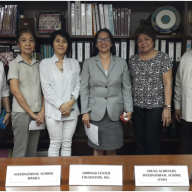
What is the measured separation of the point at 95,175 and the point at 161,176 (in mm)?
264

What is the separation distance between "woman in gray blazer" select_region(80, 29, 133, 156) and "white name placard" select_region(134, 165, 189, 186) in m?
1.09

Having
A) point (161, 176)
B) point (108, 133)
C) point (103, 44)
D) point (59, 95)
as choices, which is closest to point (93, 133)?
point (108, 133)

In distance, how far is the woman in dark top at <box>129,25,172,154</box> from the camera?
194 cm

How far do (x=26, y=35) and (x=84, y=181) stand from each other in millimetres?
1555

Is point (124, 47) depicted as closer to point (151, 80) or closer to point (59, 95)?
point (151, 80)

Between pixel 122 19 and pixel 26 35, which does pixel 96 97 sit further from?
pixel 122 19

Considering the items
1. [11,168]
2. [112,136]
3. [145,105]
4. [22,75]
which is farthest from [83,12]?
[11,168]

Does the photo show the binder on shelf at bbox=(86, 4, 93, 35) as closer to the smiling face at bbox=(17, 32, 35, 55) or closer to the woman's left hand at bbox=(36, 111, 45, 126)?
the smiling face at bbox=(17, 32, 35, 55)

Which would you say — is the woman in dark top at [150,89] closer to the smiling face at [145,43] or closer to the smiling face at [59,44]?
the smiling face at [145,43]

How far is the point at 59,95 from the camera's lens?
1.93 metres

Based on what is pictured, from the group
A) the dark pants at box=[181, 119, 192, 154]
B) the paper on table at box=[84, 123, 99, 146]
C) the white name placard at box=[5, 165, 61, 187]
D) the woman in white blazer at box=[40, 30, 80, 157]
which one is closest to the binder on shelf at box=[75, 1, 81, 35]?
the woman in white blazer at box=[40, 30, 80, 157]

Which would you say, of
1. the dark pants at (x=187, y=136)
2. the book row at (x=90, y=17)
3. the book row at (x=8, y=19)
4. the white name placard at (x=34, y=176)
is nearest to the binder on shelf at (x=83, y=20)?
the book row at (x=90, y=17)

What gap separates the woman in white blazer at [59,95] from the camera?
1906mm

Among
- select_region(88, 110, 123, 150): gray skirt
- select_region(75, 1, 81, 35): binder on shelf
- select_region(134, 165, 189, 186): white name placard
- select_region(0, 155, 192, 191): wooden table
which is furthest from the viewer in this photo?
select_region(75, 1, 81, 35): binder on shelf
